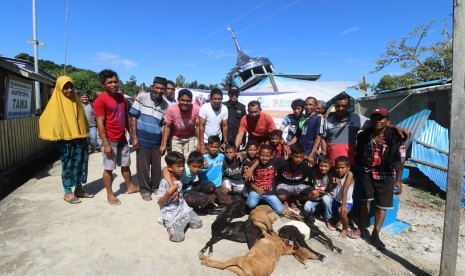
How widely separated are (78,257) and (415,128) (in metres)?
7.76

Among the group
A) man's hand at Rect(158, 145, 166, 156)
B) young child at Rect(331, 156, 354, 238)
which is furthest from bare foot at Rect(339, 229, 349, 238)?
man's hand at Rect(158, 145, 166, 156)

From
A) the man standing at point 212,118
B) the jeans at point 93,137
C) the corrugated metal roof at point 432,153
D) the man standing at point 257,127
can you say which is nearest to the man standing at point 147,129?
the man standing at point 212,118

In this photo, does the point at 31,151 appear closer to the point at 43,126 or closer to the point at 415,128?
the point at 43,126

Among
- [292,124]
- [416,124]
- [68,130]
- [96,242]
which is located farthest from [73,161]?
[416,124]

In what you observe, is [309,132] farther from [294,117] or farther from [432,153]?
[432,153]

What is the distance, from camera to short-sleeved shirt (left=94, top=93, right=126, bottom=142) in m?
3.88

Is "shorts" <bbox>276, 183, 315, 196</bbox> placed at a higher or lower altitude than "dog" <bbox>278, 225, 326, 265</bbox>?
higher

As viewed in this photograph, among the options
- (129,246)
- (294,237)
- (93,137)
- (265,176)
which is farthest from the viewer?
(93,137)

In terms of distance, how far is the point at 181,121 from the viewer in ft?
14.1

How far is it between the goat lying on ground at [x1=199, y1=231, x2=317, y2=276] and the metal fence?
4.27 metres

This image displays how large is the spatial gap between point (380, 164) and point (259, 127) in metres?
1.91

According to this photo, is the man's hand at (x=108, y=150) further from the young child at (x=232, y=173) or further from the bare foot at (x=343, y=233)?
the bare foot at (x=343, y=233)

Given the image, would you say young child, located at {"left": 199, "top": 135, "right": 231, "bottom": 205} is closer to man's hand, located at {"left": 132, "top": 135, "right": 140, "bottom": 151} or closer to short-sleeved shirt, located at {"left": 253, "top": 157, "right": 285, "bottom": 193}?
short-sleeved shirt, located at {"left": 253, "top": 157, "right": 285, "bottom": 193}

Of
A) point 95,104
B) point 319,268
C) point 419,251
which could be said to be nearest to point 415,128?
point 419,251
